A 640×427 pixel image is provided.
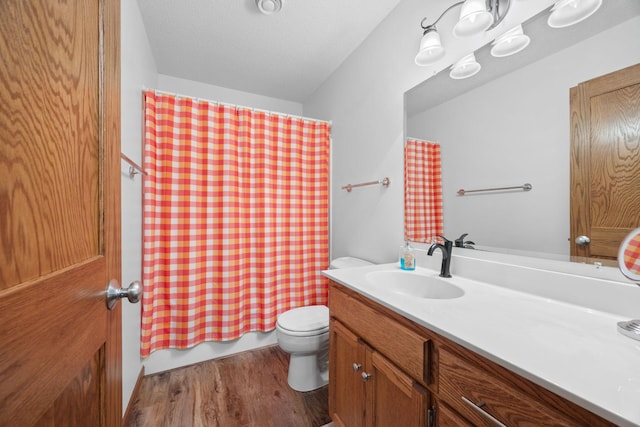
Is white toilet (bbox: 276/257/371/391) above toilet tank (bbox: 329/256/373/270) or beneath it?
beneath

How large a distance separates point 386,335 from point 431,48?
4.36 ft

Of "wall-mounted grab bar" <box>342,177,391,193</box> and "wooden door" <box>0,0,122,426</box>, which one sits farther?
"wall-mounted grab bar" <box>342,177,391,193</box>

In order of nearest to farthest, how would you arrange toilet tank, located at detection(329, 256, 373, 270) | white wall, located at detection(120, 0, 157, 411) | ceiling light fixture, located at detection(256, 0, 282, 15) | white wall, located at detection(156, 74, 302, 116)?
white wall, located at detection(120, 0, 157, 411), ceiling light fixture, located at detection(256, 0, 282, 15), toilet tank, located at detection(329, 256, 373, 270), white wall, located at detection(156, 74, 302, 116)

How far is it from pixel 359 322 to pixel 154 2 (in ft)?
7.04

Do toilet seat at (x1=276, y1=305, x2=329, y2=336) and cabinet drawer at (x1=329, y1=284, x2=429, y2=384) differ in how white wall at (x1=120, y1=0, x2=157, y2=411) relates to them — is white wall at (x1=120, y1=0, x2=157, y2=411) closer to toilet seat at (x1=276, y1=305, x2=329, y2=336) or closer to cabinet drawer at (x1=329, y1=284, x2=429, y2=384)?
toilet seat at (x1=276, y1=305, x2=329, y2=336)

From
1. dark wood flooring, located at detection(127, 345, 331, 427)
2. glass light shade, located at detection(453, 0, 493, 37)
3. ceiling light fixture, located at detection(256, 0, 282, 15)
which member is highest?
ceiling light fixture, located at detection(256, 0, 282, 15)

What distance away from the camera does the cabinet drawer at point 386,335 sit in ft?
2.54

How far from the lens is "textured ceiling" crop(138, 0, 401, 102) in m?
1.60

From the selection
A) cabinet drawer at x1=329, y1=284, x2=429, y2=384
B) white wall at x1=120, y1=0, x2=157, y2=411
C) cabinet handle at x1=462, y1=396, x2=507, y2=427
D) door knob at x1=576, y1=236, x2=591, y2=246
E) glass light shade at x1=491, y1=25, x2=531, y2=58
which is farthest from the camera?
white wall at x1=120, y1=0, x2=157, y2=411

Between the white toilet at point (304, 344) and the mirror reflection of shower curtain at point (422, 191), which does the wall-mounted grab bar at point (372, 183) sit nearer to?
the mirror reflection of shower curtain at point (422, 191)

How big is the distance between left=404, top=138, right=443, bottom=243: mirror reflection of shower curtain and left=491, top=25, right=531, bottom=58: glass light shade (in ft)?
1.52

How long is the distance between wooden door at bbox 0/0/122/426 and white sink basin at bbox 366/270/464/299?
95 centimetres

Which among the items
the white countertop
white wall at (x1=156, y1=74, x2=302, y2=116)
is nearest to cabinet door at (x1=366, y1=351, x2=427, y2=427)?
the white countertop

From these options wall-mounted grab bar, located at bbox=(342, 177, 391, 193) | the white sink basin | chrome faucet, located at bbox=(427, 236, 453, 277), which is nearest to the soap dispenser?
the white sink basin
